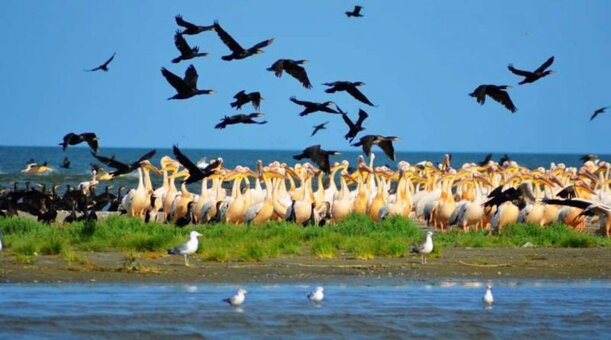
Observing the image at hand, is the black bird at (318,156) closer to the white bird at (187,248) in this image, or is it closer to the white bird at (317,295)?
the white bird at (187,248)

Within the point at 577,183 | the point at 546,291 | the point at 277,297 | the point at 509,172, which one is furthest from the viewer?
the point at 509,172

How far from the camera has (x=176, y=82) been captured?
635 inches

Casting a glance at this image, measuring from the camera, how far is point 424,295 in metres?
15.1

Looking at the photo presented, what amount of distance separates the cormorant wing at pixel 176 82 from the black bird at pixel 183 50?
207 mm

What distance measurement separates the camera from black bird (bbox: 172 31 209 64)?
16.0 meters

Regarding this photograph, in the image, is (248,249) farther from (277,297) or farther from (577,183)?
(577,183)

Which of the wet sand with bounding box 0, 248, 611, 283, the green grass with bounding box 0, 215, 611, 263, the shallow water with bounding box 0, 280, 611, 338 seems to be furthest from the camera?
the green grass with bounding box 0, 215, 611, 263

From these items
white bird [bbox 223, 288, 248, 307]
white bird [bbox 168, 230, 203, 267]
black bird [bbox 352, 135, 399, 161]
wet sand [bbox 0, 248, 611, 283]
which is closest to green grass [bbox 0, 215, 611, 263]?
wet sand [bbox 0, 248, 611, 283]

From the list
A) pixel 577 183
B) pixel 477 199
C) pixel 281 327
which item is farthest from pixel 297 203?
pixel 281 327

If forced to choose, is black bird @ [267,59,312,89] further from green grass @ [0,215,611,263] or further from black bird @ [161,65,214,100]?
green grass @ [0,215,611,263]

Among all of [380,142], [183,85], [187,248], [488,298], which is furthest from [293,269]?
[488,298]

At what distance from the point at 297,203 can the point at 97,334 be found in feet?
42.4

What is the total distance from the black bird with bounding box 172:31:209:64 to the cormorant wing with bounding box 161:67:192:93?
207 mm

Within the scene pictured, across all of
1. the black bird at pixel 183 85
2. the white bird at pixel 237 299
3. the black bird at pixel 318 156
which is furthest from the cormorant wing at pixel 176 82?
the white bird at pixel 237 299
